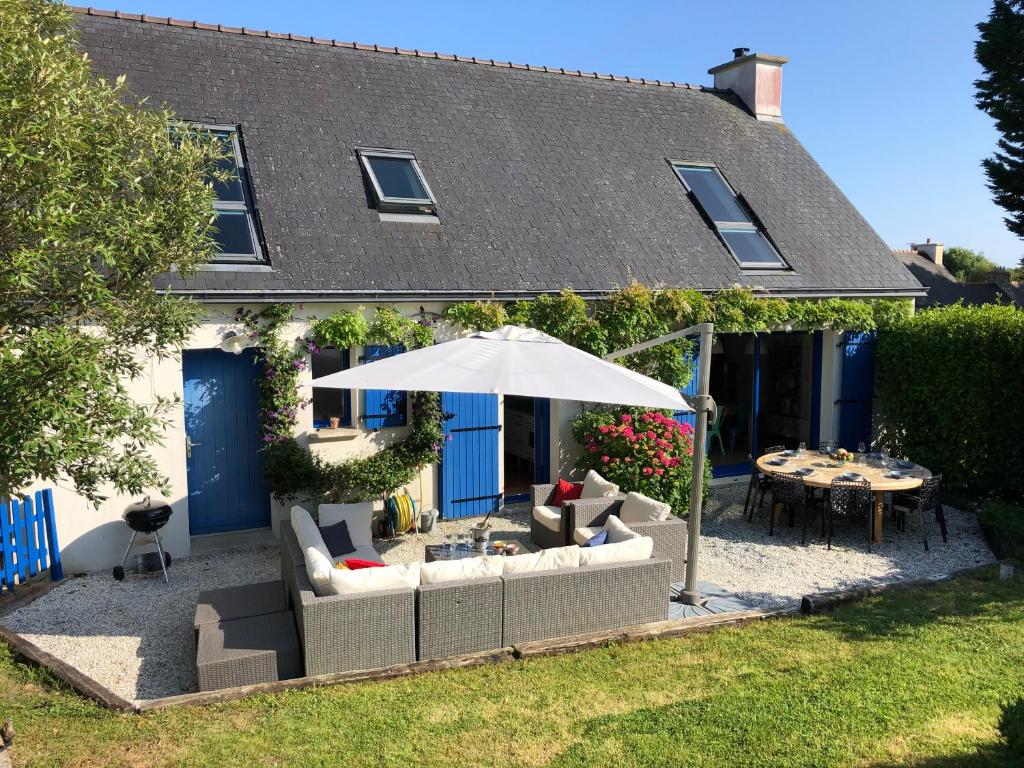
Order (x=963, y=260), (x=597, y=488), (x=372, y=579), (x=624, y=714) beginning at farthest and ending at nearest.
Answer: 1. (x=963, y=260)
2. (x=597, y=488)
3. (x=372, y=579)
4. (x=624, y=714)

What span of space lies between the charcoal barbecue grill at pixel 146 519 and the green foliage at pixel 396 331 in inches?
123

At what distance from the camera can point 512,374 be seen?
6980 millimetres

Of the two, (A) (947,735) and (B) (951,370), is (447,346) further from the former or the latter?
(B) (951,370)

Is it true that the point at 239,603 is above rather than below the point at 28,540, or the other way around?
below

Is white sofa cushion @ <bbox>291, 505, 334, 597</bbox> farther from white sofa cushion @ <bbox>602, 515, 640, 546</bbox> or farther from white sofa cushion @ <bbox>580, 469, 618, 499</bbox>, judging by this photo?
white sofa cushion @ <bbox>580, 469, 618, 499</bbox>

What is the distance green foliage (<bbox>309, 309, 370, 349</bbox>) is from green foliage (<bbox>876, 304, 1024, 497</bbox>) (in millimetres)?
8725

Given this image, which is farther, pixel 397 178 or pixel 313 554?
pixel 397 178

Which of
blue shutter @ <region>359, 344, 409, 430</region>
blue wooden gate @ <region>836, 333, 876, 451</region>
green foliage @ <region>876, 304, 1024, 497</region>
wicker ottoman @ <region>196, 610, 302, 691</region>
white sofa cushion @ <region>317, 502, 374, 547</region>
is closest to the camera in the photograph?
wicker ottoman @ <region>196, 610, 302, 691</region>

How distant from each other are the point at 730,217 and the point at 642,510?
710 cm

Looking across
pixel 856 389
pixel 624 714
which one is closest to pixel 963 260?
pixel 856 389

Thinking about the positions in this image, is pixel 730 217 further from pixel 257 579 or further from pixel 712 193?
pixel 257 579

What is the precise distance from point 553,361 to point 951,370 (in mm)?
7631

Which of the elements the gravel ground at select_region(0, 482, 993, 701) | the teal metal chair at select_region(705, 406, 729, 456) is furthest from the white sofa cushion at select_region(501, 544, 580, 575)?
the teal metal chair at select_region(705, 406, 729, 456)

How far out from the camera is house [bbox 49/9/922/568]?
9828 mm
